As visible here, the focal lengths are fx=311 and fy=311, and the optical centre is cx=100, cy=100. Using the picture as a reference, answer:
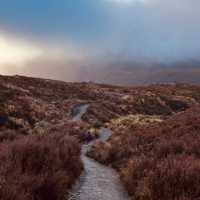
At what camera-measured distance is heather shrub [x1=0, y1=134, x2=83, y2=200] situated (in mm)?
6314

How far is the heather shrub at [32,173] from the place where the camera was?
6.31 metres

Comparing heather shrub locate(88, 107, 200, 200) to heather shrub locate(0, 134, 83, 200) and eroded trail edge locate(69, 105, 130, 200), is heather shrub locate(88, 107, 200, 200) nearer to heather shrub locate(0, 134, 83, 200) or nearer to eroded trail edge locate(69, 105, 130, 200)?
eroded trail edge locate(69, 105, 130, 200)

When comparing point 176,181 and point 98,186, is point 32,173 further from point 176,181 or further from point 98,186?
point 176,181

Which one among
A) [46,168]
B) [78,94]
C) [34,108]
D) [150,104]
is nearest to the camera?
[46,168]

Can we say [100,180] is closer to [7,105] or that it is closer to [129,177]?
[129,177]

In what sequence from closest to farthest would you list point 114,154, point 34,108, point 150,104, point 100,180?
point 100,180 → point 114,154 → point 34,108 → point 150,104

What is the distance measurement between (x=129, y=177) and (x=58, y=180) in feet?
11.4

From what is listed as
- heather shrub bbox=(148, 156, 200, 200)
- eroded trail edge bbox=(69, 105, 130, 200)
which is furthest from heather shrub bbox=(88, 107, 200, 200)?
eroded trail edge bbox=(69, 105, 130, 200)

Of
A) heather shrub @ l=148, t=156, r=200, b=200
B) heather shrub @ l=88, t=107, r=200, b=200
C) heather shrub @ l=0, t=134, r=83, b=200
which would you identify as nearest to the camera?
heather shrub @ l=0, t=134, r=83, b=200

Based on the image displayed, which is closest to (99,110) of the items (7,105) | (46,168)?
(7,105)

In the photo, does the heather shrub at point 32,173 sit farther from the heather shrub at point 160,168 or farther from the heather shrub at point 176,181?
the heather shrub at point 176,181

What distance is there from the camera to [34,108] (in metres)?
40.2

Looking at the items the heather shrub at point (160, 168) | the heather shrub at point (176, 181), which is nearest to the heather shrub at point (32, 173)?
the heather shrub at point (160, 168)

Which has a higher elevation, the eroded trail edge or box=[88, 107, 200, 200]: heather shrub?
box=[88, 107, 200, 200]: heather shrub
